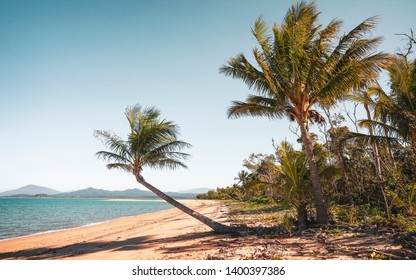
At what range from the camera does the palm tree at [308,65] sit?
7.17 m

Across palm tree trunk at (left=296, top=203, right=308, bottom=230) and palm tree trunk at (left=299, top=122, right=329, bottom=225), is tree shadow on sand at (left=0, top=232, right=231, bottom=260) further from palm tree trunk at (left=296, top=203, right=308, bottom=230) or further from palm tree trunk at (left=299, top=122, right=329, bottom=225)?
palm tree trunk at (left=299, top=122, right=329, bottom=225)

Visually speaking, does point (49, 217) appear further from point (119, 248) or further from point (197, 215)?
point (197, 215)

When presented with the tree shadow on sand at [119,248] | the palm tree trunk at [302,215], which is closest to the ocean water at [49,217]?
the tree shadow on sand at [119,248]

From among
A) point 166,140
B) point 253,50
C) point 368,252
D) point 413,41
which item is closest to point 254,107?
point 253,50

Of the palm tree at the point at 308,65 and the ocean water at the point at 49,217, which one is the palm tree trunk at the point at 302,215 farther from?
the ocean water at the point at 49,217

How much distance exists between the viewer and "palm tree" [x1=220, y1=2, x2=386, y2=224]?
7.17 metres

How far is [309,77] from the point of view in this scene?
7461 mm

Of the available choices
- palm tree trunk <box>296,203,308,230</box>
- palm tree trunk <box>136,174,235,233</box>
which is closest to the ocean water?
palm tree trunk <box>136,174,235,233</box>

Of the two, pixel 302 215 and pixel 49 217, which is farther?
pixel 49 217

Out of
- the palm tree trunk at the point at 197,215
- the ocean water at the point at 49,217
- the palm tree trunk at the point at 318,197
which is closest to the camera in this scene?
the palm tree trunk at the point at 318,197

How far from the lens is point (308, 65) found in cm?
759

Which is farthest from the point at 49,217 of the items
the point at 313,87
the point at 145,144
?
the point at 313,87
